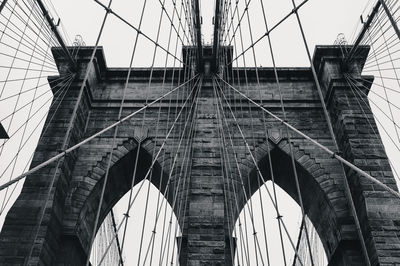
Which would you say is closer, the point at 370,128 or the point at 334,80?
the point at 370,128

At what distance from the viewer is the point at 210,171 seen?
7.97 m

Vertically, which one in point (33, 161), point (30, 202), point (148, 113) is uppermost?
point (148, 113)

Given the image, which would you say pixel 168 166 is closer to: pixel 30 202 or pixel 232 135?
pixel 232 135

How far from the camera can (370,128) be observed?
8555 mm

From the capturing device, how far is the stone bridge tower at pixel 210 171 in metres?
7.16

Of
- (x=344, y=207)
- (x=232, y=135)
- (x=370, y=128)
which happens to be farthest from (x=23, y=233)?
(x=370, y=128)

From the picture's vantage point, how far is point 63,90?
9.63 metres

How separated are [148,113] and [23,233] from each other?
3913 mm

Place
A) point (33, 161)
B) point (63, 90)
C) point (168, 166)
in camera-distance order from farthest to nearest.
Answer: point (63, 90), point (168, 166), point (33, 161)

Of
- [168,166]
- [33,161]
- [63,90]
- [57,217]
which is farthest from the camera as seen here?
[63,90]

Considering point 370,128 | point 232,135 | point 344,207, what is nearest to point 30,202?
point 232,135

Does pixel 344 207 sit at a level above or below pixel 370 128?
below

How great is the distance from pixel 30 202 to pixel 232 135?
172 inches

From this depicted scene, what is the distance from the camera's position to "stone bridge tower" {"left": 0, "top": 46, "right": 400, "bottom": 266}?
23.5 feet
